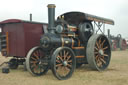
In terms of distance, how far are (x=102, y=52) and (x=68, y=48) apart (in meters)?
2.05

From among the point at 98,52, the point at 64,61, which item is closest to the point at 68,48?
the point at 64,61

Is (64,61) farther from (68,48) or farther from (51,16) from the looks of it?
(51,16)

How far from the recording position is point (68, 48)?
636 centimetres

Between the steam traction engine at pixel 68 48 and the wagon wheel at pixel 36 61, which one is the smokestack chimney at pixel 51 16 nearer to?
the steam traction engine at pixel 68 48

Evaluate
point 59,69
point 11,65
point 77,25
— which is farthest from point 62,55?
point 11,65

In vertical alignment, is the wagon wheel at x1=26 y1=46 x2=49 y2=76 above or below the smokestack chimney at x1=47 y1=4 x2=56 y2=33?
below

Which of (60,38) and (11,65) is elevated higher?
(60,38)

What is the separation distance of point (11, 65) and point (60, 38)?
3126 mm

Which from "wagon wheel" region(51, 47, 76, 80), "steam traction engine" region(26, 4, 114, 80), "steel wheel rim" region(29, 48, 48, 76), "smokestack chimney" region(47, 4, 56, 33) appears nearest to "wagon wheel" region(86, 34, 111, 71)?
"steam traction engine" region(26, 4, 114, 80)

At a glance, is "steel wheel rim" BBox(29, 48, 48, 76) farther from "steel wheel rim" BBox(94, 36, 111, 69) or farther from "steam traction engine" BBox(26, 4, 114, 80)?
"steel wheel rim" BBox(94, 36, 111, 69)

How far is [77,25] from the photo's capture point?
804cm

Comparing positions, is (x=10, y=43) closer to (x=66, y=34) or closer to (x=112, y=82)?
(x=66, y=34)

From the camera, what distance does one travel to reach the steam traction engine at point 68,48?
6379mm

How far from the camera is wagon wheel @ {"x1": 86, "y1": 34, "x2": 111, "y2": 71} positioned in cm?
718
